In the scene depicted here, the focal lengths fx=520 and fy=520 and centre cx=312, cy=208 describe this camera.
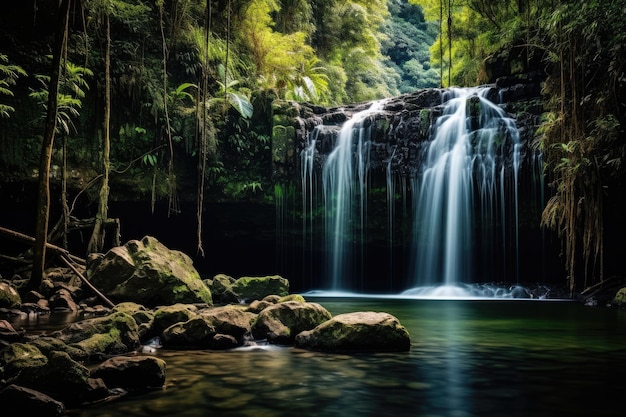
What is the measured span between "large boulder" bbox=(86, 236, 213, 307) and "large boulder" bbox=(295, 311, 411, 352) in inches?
176

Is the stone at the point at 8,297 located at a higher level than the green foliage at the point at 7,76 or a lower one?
lower

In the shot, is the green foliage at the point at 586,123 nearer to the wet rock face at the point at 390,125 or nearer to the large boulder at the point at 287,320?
the wet rock face at the point at 390,125

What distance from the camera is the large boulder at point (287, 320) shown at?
695 cm

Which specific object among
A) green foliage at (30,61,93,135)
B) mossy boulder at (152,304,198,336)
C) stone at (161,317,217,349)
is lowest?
stone at (161,317,217,349)

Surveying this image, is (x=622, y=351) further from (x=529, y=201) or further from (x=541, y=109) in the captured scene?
(x=541, y=109)

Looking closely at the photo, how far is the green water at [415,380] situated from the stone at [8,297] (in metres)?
4.85

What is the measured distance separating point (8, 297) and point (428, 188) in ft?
36.5

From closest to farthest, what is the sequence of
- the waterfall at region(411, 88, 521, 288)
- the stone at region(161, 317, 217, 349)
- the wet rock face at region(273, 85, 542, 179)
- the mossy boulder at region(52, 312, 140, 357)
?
the mossy boulder at region(52, 312, 140, 357) < the stone at region(161, 317, 217, 349) < the waterfall at region(411, 88, 521, 288) < the wet rock face at region(273, 85, 542, 179)

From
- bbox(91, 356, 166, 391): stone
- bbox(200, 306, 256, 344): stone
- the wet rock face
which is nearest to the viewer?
bbox(91, 356, 166, 391): stone

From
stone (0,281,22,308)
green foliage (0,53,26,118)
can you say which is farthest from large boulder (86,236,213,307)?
green foliage (0,53,26,118)

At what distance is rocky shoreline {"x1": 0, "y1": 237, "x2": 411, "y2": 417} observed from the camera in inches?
159

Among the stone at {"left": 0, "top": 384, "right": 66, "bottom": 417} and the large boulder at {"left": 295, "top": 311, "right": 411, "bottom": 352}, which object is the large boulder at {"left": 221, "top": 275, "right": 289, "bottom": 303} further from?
the stone at {"left": 0, "top": 384, "right": 66, "bottom": 417}

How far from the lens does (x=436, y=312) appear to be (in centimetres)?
1092

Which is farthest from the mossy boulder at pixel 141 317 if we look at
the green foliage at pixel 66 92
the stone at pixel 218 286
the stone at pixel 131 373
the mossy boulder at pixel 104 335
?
the green foliage at pixel 66 92
